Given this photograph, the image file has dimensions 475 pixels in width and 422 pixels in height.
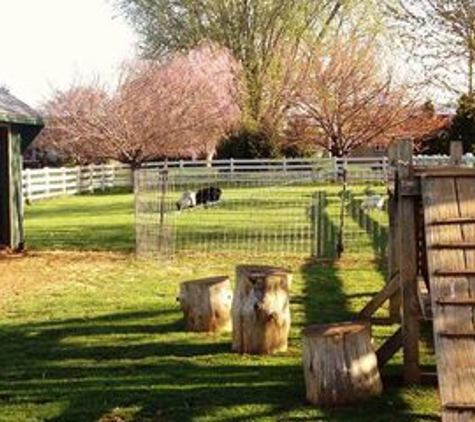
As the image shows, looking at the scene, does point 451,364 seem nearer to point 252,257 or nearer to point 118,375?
point 118,375

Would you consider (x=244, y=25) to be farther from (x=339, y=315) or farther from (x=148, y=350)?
(x=148, y=350)

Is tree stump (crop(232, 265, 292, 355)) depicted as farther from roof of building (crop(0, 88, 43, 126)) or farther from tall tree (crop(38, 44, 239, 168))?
tall tree (crop(38, 44, 239, 168))

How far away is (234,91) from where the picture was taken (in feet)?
143

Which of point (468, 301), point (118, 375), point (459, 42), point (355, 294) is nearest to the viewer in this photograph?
point (468, 301)

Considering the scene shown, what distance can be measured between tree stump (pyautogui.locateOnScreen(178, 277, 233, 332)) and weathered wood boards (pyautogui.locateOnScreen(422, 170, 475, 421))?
293 centimetres

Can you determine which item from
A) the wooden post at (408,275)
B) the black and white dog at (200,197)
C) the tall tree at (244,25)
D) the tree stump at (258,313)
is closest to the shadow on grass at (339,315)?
the wooden post at (408,275)

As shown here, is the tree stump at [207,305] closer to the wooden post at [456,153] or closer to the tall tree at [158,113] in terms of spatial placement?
the wooden post at [456,153]

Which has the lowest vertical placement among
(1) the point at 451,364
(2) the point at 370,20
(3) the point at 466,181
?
(1) the point at 451,364

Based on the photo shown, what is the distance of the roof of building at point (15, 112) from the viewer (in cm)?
1449

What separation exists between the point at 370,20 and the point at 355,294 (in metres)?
36.5

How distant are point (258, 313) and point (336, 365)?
162 centimetres

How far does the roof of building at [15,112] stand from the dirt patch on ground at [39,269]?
245 cm

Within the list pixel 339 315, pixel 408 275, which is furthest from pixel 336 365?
pixel 339 315

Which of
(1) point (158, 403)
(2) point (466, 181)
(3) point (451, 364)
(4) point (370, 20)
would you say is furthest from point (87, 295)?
(4) point (370, 20)
